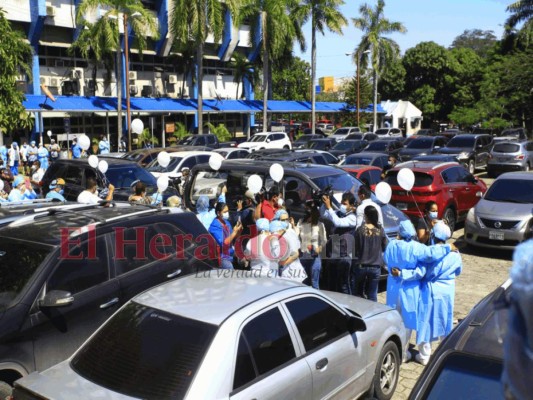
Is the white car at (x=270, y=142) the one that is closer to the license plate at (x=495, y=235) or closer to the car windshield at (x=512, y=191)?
the car windshield at (x=512, y=191)

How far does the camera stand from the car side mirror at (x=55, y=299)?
14.9ft

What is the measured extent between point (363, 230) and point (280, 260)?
1.15 metres

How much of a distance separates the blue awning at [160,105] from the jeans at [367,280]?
65.1ft

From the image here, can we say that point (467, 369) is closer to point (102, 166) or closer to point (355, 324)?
point (355, 324)

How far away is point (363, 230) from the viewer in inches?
269

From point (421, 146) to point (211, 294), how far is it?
69.6 feet

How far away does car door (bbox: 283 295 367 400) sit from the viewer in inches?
164

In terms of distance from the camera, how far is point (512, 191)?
10.9 meters

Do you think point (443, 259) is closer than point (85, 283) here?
No

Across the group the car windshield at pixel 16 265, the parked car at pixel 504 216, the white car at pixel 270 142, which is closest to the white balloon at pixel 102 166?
the car windshield at pixel 16 265

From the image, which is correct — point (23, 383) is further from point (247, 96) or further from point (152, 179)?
point (247, 96)

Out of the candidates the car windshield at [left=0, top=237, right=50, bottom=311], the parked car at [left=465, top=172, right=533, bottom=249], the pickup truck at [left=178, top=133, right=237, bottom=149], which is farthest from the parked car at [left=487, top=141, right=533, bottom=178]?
the car windshield at [left=0, top=237, right=50, bottom=311]

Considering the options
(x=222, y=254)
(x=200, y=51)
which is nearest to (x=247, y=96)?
(x=200, y=51)

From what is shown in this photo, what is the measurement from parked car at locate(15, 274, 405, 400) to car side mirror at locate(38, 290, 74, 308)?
782 mm
